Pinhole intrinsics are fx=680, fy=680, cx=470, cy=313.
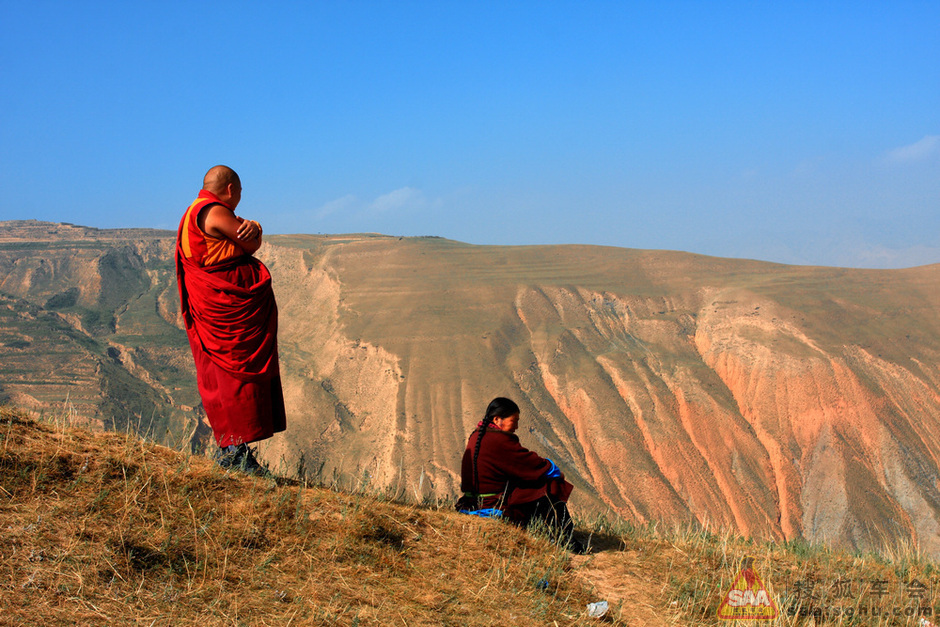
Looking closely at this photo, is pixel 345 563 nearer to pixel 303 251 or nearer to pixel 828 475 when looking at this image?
pixel 828 475

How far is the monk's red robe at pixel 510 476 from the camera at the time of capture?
396 centimetres

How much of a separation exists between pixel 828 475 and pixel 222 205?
26.0 m

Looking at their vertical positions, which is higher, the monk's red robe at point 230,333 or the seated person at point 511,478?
the monk's red robe at point 230,333

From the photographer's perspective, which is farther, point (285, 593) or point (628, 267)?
point (628, 267)

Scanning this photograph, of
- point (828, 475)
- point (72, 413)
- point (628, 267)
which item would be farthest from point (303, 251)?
point (72, 413)

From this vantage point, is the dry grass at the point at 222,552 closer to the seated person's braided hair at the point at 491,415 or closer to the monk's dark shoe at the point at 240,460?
the monk's dark shoe at the point at 240,460

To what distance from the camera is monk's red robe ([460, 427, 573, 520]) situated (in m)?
3.96

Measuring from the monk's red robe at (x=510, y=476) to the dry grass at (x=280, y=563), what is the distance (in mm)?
257

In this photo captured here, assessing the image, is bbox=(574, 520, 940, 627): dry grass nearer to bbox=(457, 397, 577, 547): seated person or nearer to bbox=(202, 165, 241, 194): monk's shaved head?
bbox=(457, 397, 577, 547): seated person

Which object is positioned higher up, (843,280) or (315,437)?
(843,280)

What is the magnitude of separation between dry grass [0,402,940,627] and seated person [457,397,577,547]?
24 cm

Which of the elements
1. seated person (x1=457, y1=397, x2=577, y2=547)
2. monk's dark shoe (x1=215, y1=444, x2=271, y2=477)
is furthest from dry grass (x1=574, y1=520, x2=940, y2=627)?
monk's dark shoe (x1=215, y1=444, x2=271, y2=477)

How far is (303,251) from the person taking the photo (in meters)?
44.5

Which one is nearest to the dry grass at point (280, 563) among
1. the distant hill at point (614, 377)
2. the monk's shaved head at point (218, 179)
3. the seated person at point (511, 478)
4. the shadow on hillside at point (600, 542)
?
the shadow on hillside at point (600, 542)
